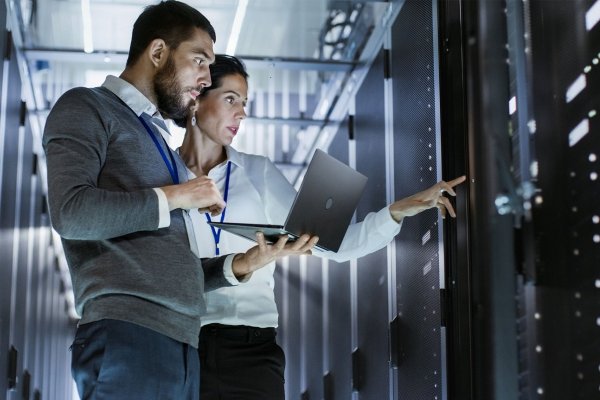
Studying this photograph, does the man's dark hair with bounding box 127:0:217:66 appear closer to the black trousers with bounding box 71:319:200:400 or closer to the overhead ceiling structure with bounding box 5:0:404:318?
the black trousers with bounding box 71:319:200:400

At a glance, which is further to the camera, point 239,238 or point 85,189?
point 239,238

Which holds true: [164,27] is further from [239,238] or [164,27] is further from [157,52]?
[239,238]

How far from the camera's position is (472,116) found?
3.31m

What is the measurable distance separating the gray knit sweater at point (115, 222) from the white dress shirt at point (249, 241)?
614 millimetres

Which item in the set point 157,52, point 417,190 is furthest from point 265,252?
point 417,190

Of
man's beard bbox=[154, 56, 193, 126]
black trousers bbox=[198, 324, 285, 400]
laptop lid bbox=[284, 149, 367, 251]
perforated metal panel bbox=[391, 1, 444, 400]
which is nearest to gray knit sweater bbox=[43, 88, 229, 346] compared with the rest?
man's beard bbox=[154, 56, 193, 126]

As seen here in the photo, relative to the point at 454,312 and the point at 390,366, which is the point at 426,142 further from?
the point at 390,366

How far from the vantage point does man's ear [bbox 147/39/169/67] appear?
294cm

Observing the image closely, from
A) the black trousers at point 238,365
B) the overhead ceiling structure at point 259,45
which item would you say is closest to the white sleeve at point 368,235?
the black trousers at point 238,365

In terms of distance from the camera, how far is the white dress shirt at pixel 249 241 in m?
3.34

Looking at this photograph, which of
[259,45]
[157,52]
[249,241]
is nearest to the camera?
[157,52]

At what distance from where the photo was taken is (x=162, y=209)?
259 centimetres

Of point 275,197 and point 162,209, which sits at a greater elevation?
point 275,197

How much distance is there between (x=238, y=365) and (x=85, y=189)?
958mm
